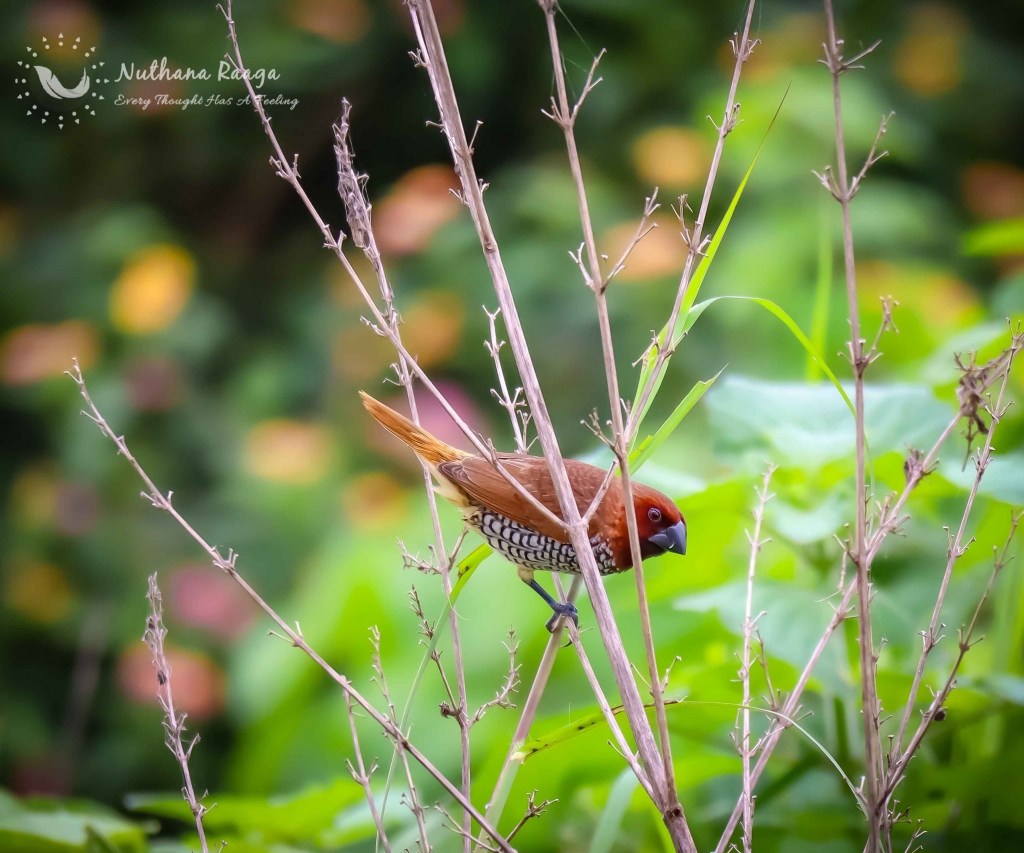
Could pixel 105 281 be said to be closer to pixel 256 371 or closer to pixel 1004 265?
pixel 256 371

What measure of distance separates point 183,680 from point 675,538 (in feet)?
7.64

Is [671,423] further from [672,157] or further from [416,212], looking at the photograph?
[672,157]

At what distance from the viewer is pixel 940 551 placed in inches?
78.3

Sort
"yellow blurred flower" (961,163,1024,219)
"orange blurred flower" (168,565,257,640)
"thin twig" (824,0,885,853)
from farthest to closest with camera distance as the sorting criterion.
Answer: "yellow blurred flower" (961,163,1024,219) → "orange blurred flower" (168,565,257,640) → "thin twig" (824,0,885,853)

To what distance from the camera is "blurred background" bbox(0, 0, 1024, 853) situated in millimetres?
2967

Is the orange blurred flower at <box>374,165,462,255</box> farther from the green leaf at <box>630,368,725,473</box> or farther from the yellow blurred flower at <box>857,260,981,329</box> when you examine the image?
the green leaf at <box>630,368,725,473</box>

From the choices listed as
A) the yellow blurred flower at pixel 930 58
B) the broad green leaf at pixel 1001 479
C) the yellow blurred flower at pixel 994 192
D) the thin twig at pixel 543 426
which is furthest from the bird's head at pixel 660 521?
the yellow blurred flower at pixel 930 58

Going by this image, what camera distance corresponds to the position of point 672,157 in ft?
12.6

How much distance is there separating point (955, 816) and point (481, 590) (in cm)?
145

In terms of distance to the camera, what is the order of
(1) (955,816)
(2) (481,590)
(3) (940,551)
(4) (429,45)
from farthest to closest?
1. (2) (481,590)
2. (3) (940,551)
3. (1) (955,816)
4. (4) (429,45)

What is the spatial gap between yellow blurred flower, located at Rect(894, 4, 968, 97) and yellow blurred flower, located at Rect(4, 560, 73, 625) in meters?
4.39

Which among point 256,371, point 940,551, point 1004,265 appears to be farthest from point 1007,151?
point 256,371

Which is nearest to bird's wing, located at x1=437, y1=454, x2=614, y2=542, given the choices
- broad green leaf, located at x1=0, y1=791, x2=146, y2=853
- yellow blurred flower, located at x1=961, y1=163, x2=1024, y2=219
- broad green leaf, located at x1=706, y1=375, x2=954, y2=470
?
broad green leaf, located at x1=706, y1=375, x2=954, y2=470

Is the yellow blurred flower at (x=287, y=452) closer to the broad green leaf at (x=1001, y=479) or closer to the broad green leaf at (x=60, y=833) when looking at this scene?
the broad green leaf at (x=60, y=833)
